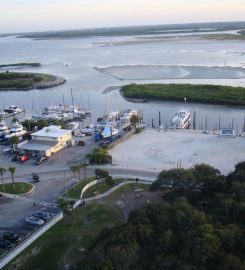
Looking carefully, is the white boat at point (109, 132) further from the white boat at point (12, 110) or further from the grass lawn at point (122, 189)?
the white boat at point (12, 110)

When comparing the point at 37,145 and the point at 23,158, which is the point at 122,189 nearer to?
the point at 23,158

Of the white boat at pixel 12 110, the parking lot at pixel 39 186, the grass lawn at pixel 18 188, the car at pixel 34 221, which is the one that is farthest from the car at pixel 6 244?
the white boat at pixel 12 110

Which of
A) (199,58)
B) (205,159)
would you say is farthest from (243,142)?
(199,58)

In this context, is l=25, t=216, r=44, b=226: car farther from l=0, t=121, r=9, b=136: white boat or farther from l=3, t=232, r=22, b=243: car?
l=0, t=121, r=9, b=136: white boat

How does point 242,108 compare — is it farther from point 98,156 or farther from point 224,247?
point 224,247

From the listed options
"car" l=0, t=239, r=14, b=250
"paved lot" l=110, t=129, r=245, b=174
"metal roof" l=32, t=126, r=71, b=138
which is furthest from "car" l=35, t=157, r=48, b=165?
"car" l=0, t=239, r=14, b=250

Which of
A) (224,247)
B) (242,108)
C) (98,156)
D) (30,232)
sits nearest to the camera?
(224,247)

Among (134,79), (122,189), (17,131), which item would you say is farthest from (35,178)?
(134,79)
